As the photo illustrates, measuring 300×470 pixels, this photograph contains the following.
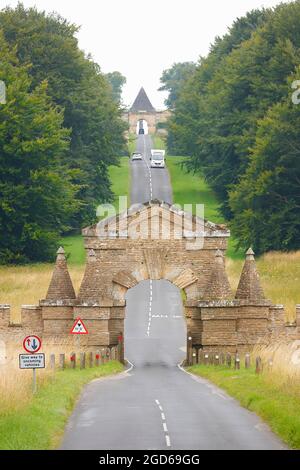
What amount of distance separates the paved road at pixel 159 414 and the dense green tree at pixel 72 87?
117 ft

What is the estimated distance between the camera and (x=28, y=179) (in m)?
77.4

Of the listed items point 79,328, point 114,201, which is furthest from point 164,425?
point 114,201

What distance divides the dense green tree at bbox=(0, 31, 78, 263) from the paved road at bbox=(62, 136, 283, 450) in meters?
21.9

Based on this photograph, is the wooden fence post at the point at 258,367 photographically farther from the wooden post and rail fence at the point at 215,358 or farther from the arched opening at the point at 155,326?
the arched opening at the point at 155,326

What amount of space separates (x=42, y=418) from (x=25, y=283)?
3787 centimetres

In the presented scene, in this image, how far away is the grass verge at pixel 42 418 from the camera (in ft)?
89.6

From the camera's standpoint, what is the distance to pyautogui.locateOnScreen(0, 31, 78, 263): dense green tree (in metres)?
76.0

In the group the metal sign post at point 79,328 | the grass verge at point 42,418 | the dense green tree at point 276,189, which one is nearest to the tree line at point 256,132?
the dense green tree at point 276,189

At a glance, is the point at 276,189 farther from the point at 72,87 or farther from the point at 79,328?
the point at 79,328

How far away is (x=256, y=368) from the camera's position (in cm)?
4084

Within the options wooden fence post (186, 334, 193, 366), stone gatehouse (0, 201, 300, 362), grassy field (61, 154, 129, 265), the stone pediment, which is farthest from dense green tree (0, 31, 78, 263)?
wooden fence post (186, 334, 193, 366)

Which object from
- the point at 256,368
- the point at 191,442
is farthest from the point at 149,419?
the point at 256,368

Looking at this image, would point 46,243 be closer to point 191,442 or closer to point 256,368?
point 256,368

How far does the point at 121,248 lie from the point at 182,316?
1926 cm
